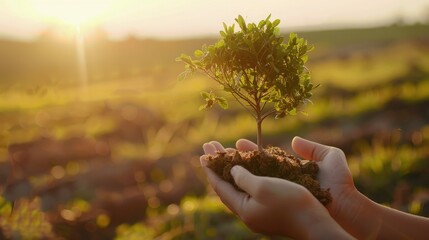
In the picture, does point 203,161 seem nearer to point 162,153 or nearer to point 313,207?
point 313,207

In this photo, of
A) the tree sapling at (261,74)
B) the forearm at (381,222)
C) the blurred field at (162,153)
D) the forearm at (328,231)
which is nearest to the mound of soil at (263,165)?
the tree sapling at (261,74)

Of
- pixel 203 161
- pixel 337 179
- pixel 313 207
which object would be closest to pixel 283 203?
pixel 313 207

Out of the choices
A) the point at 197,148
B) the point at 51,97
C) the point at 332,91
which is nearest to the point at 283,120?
the point at 197,148

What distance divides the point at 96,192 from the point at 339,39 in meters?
47.5

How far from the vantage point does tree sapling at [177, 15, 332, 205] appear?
3986 millimetres

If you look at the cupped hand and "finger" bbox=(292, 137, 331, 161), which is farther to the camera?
"finger" bbox=(292, 137, 331, 161)

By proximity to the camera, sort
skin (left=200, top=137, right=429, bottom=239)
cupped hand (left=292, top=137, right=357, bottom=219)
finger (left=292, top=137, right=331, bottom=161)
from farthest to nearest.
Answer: finger (left=292, top=137, right=331, bottom=161) < cupped hand (left=292, top=137, right=357, bottom=219) < skin (left=200, top=137, right=429, bottom=239)

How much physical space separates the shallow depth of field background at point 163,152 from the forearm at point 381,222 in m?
3.00

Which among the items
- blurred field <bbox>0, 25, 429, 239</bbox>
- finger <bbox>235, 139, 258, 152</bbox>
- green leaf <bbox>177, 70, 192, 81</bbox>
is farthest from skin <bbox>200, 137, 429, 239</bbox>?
blurred field <bbox>0, 25, 429, 239</bbox>

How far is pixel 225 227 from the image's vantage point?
731 centimetres

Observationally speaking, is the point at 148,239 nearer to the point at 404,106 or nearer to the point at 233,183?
the point at 233,183

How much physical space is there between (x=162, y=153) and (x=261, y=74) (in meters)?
8.87

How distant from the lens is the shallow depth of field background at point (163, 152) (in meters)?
7.84

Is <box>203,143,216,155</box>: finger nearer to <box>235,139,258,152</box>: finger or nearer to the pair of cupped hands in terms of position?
<box>235,139,258,152</box>: finger
